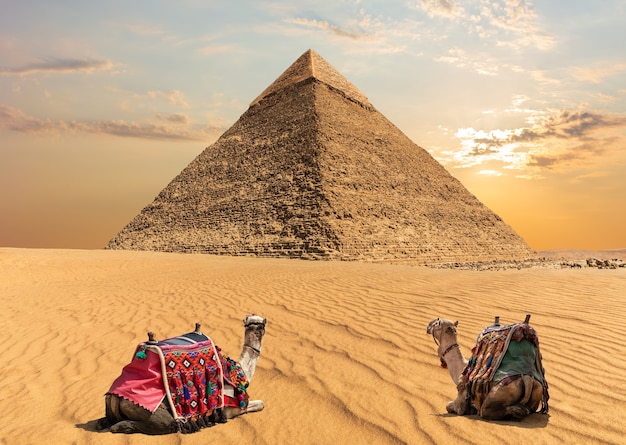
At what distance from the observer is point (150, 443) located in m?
2.65

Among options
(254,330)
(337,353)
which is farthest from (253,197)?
(254,330)

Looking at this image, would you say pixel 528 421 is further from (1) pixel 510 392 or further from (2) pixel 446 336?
(2) pixel 446 336

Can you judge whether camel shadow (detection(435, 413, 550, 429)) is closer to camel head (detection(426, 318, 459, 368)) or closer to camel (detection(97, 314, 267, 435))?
camel head (detection(426, 318, 459, 368))

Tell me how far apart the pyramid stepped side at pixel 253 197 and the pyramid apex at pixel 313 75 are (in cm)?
149

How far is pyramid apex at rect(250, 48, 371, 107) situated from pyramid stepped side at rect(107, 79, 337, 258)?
1.49 metres

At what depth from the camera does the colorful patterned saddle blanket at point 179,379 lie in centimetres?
270

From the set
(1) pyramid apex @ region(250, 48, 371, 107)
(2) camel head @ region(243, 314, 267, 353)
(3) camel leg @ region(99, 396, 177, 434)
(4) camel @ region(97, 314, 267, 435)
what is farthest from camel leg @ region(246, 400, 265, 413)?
(1) pyramid apex @ region(250, 48, 371, 107)

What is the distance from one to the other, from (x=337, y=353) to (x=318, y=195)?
3432cm

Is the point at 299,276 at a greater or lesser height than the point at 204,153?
lesser

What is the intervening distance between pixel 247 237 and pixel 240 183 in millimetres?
12791

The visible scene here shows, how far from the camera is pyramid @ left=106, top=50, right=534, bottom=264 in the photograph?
118 ft

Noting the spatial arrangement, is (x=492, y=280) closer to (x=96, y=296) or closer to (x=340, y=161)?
(x=96, y=296)

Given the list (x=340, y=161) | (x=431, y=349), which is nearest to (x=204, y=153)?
(x=340, y=161)

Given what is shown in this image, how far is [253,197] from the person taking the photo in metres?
44.8
